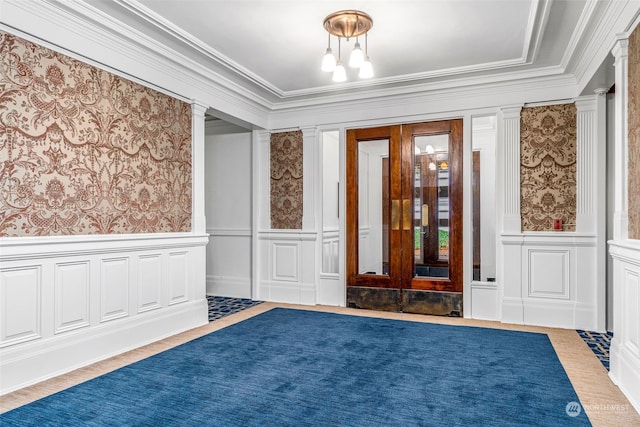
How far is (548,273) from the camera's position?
4672 millimetres

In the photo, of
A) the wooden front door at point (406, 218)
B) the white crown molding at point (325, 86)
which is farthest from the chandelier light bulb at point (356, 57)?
the wooden front door at point (406, 218)

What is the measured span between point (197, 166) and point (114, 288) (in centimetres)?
159

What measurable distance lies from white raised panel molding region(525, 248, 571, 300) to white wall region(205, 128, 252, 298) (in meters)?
3.67

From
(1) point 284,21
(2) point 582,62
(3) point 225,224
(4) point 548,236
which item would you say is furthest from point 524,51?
(3) point 225,224

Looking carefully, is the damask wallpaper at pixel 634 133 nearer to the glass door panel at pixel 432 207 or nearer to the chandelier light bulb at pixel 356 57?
the chandelier light bulb at pixel 356 57

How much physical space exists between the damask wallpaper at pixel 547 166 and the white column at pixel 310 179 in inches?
100

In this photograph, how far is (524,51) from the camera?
4.13 metres

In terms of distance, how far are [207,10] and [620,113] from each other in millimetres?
3240

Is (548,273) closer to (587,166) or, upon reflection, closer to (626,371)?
(587,166)

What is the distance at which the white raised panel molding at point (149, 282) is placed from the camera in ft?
12.8

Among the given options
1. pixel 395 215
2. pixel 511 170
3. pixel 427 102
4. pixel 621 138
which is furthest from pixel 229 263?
pixel 621 138

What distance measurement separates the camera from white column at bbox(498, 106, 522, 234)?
15.7ft

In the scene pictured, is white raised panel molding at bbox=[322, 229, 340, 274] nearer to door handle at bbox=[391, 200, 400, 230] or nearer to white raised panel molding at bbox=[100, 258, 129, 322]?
door handle at bbox=[391, 200, 400, 230]

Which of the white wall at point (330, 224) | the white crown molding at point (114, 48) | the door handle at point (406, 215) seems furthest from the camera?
the white wall at point (330, 224)
